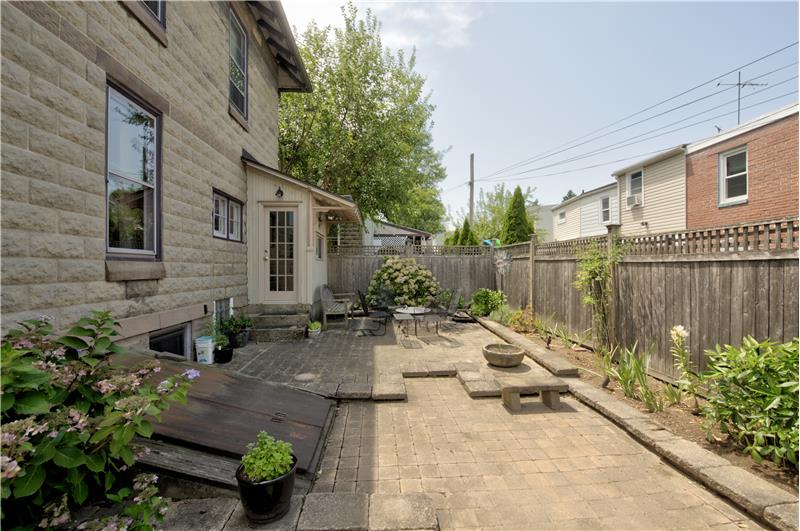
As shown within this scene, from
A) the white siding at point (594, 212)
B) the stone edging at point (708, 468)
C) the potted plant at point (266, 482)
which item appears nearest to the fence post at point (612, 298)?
the stone edging at point (708, 468)

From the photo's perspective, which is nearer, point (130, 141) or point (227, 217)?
point (130, 141)

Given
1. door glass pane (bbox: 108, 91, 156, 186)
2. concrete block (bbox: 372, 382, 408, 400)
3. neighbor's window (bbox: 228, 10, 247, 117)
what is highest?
neighbor's window (bbox: 228, 10, 247, 117)

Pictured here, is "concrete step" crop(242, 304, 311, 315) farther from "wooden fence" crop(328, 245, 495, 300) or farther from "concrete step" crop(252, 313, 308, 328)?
"wooden fence" crop(328, 245, 495, 300)

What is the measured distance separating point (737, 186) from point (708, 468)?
11.2m

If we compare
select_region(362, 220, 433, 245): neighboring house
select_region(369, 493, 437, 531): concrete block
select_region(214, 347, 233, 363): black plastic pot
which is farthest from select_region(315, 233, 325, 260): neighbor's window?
select_region(362, 220, 433, 245): neighboring house

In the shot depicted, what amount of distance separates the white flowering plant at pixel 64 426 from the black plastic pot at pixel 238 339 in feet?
13.9

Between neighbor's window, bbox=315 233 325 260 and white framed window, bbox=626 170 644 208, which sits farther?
white framed window, bbox=626 170 644 208

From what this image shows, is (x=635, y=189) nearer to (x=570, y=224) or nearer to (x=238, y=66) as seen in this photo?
(x=570, y=224)

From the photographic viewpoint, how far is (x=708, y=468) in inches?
103

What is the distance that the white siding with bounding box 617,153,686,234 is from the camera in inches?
451

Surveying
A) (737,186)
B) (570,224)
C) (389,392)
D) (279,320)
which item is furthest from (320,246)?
(570,224)

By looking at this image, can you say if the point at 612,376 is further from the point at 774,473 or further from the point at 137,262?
the point at 137,262

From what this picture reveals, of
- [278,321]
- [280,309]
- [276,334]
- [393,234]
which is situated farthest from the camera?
[393,234]

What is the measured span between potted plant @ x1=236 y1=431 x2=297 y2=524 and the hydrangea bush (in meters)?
7.54
